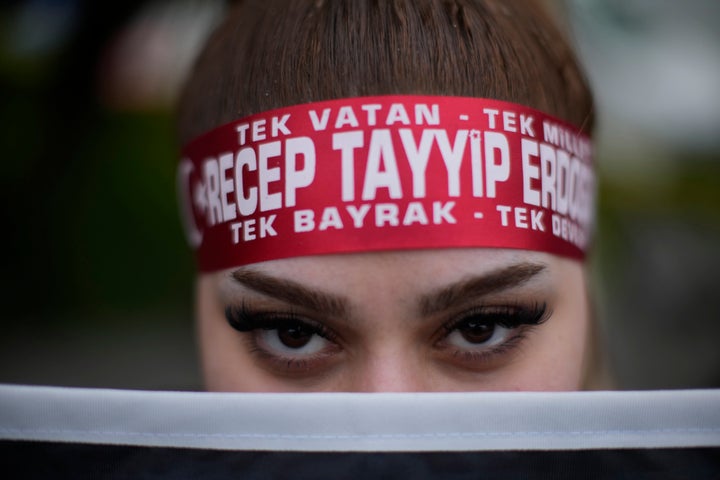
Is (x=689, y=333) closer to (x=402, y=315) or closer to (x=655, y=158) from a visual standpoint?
(x=655, y=158)

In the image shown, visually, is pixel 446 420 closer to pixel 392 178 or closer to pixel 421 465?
pixel 421 465

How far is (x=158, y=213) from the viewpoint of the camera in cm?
336

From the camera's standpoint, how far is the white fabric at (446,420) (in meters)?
0.89

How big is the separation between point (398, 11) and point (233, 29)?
14.8 inches

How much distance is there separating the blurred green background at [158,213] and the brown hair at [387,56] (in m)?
1.84

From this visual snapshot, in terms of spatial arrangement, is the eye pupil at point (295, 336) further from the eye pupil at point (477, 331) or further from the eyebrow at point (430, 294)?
the eye pupil at point (477, 331)

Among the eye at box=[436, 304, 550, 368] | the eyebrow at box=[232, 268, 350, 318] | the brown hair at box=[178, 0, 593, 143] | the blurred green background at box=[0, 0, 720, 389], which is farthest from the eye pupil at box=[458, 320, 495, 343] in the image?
the blurred green background at box=[0, 0, 720, 389]

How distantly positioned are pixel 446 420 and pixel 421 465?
0.07 meters

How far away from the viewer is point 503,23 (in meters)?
1.17

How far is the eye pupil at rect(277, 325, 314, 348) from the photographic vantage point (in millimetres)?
1136

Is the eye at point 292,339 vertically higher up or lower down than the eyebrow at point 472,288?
lower down

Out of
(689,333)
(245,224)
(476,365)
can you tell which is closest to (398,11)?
(245,224)

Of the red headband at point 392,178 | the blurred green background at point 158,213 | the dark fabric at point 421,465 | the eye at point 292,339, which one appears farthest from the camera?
the blurred green background at point 158,213

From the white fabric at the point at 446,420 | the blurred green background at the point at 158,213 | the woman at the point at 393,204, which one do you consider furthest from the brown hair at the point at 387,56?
the blurred green background at the point at 158,213
